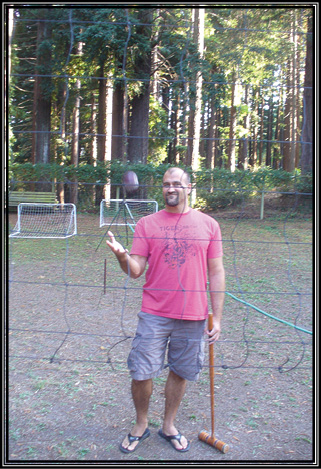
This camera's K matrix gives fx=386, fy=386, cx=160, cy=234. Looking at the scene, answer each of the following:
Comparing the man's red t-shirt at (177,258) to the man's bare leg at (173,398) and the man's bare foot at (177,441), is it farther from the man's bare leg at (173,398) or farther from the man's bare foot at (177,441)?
the man's bare foot at (177,441)

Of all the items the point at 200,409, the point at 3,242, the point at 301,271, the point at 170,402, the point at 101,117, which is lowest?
the point at 200,409

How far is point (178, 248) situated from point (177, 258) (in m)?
0.06

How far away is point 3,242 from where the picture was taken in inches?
84.0

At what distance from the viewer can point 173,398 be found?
2299mm

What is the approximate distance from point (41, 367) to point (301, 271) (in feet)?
16.4

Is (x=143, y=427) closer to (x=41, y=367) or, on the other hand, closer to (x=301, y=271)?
(x=41, y=367)

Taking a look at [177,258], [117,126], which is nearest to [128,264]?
[177,258]

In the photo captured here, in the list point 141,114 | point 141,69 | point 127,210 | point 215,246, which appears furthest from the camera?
point 141,114

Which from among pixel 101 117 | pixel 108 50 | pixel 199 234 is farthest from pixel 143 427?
pixel 101 117

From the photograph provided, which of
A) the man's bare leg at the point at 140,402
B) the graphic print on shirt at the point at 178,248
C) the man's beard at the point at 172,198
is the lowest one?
the man's bare leg at the point at 140,402

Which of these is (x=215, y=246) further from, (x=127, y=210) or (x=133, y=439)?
(x=127, y=210)

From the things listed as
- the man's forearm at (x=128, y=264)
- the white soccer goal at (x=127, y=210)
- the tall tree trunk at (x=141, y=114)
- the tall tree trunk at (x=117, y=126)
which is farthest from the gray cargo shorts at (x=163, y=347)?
the tall tree trunk at (x=117, y=126)

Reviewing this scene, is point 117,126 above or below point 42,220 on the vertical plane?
above

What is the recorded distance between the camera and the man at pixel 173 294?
2182 mm
